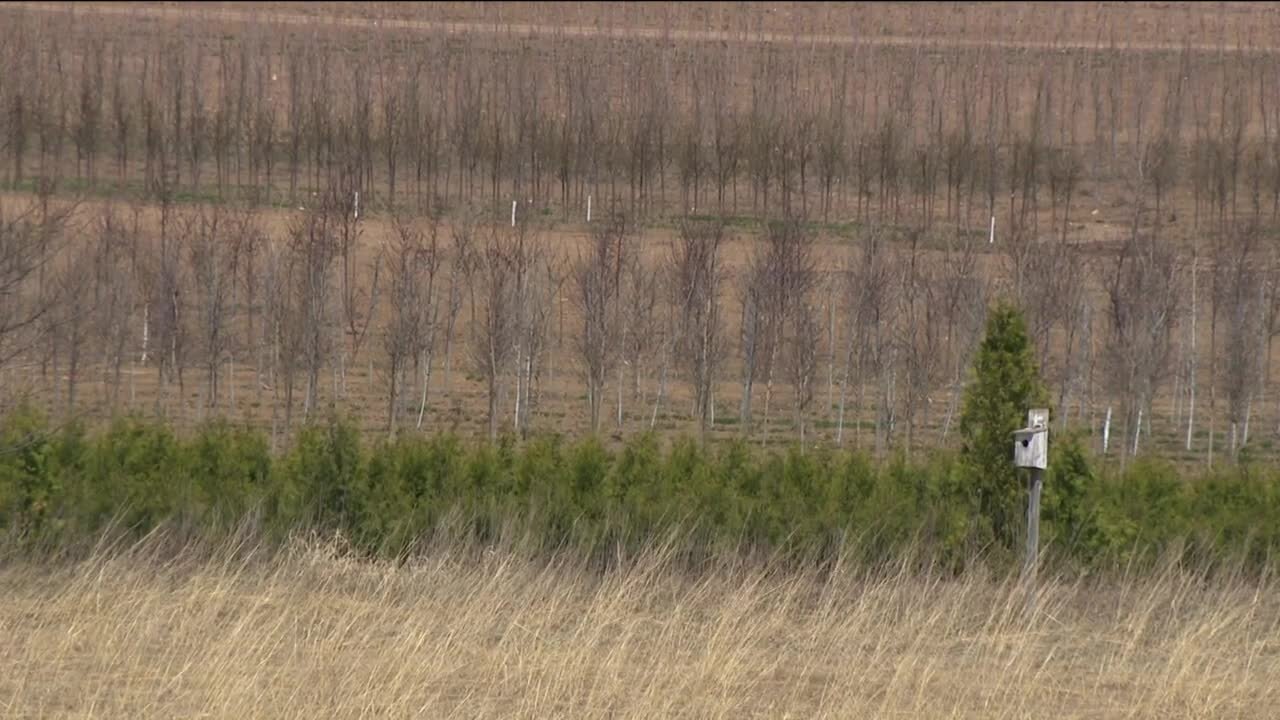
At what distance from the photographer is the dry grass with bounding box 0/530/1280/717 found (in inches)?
255

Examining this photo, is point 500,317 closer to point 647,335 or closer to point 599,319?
point 599,319

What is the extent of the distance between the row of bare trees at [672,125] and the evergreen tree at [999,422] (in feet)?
71.7

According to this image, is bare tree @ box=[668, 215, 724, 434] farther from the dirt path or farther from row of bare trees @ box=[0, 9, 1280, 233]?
the dirt path

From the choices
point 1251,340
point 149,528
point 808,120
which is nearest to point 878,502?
point 149,528

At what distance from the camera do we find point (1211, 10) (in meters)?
51.2

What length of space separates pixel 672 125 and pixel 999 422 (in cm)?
2572

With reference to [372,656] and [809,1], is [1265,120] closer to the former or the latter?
[809,1]

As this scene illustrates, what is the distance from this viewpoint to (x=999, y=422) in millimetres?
9883

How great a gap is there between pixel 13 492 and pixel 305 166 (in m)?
30.3

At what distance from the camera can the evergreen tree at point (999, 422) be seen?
32.4ft

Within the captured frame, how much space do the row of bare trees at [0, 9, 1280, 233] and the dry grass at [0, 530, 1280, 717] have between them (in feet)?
76.1

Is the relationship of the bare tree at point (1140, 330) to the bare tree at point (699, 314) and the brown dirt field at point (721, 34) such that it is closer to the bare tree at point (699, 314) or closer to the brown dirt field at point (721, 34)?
the brown dirt field at point (721, 34)

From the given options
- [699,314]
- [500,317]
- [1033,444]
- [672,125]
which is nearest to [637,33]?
[672,125]

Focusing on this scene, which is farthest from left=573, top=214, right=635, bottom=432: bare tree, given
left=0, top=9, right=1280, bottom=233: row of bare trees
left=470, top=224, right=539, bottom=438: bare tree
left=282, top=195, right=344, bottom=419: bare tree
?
left=0, top=9, right=1280, bottom=233: row of bare trees
